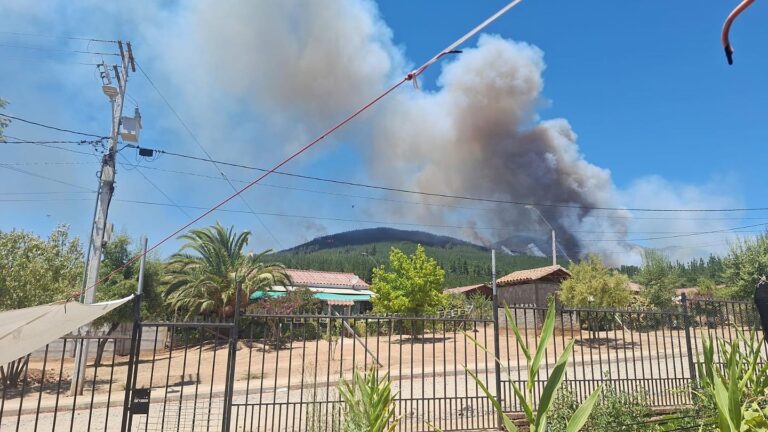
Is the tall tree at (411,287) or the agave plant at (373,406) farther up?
the tall tree at (411,287)

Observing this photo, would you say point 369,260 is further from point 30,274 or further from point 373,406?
point 373,406

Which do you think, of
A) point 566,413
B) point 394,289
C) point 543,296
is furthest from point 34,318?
point 543,296

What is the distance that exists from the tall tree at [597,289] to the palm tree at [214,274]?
14174 mm

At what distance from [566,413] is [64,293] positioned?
1684cm

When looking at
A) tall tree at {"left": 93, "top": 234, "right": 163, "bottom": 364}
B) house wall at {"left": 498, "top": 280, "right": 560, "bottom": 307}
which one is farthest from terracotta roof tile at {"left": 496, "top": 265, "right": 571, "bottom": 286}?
tall tree at {"left": 93, "top": 234, "right": 163, "bottom": 364}

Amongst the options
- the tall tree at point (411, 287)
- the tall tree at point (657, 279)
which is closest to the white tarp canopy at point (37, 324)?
the tall tree at point (411, 287)

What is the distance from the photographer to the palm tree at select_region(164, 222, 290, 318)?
22.7 meters

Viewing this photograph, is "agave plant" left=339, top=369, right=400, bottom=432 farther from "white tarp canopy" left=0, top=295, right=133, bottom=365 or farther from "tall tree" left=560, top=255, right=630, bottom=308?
"tall tree" left=560, top=255, right=630, bottom=308

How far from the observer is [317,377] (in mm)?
11289

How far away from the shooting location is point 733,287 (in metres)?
25.3

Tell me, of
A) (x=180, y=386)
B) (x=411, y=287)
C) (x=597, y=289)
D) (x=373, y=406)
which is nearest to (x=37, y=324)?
(x=373, y=406)

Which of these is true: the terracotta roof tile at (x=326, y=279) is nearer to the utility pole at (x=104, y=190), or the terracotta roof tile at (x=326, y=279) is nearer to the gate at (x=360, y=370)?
the gate at (x=360, y=370)

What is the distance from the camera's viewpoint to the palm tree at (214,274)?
22.7 m

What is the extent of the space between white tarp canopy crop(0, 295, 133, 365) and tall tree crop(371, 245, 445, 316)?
17479 mm
